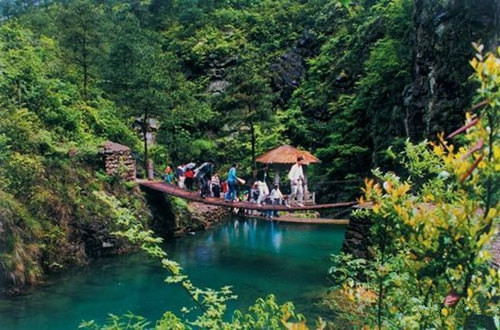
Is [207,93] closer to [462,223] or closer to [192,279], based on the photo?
[192,279]

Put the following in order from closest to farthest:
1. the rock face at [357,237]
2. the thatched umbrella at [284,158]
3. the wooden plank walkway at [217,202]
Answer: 1. the rock face at [357,237]
2. the wooden plank walkway at [217,202]
3. the thatched umbrella at [284,158]

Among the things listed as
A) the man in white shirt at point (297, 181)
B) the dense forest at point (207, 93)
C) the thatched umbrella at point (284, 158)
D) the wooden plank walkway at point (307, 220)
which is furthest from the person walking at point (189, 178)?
the thatched umbrella at point (284, 158)

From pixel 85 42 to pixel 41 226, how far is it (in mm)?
9930

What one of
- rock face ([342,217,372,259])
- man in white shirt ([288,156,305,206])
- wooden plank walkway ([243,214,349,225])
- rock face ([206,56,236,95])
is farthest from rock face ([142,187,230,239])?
rock face ([206,56,236,95])

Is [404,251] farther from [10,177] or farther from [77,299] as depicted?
[10,177]

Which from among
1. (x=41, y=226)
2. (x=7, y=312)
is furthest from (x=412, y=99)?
(x=7, y=312)

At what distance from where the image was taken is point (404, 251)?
2.71 meters

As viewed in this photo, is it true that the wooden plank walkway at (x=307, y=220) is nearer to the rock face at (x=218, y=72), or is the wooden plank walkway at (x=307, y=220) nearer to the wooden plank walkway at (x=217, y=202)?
the wooden plank walkway at (x=217, y=202)

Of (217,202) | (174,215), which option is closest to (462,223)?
(217,202)

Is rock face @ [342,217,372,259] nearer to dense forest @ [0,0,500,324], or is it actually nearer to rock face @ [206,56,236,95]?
dense forest @ [0,0,500,324]

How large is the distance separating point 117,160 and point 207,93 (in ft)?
37.5

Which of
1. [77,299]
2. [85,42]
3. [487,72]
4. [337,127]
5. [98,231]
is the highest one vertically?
[85,42]

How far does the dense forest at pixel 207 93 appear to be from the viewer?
10875 mm

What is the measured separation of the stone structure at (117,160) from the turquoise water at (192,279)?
230 cm
